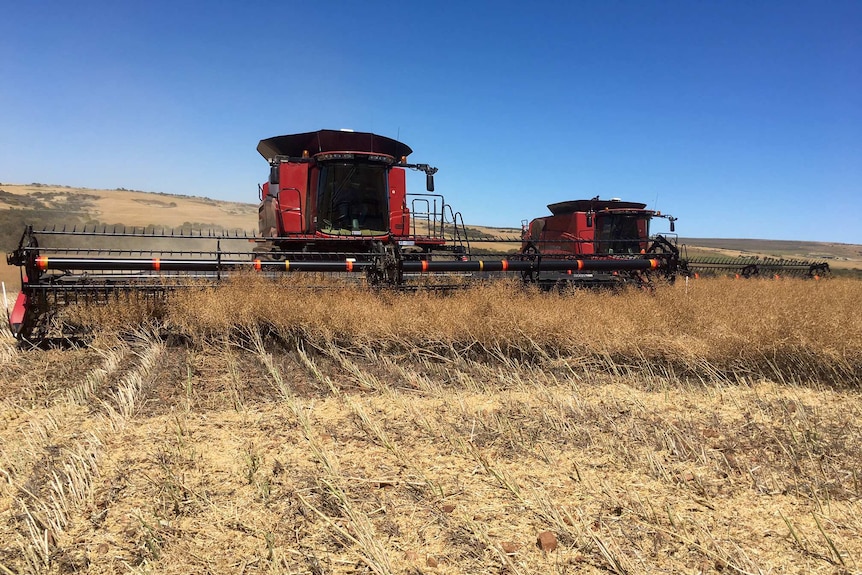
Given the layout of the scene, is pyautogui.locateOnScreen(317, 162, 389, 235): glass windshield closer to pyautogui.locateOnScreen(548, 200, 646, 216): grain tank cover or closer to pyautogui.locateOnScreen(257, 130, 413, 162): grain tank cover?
pyautogui.locateOnScreen(257, 130, 413, 162): grain tank cover

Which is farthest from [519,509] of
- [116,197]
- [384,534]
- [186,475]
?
[116,197]

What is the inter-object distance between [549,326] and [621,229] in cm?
634

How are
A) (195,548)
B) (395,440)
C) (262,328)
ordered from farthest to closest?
(262,328) < (395,440) < (195,548)

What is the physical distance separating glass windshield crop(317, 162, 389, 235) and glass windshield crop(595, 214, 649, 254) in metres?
4.92

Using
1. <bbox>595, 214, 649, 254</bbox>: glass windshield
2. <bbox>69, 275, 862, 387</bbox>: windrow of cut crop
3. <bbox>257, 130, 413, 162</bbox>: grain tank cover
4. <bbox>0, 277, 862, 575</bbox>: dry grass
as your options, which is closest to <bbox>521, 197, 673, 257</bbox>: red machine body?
<bbox>595, 214, 649, 254</bbox>: glass windshield

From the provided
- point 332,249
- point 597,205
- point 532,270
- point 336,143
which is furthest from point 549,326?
point 597,205

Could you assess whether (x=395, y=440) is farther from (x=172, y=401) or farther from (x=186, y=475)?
(x=172, y=401)

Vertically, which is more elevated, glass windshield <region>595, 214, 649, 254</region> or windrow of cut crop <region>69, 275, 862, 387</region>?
glass windshield <region>595, 214, 649, 254</region>

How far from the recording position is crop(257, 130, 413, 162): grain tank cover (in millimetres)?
7965

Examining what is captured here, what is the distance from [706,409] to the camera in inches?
142

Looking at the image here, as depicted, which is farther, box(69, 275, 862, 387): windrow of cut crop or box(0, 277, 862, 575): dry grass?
box(69, 275, 862, 387): windrow of cut crop

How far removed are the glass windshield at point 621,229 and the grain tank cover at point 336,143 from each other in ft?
14.8

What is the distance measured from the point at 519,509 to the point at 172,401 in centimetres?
256

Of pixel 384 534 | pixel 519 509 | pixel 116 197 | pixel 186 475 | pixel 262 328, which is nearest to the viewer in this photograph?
pixel 384 534
